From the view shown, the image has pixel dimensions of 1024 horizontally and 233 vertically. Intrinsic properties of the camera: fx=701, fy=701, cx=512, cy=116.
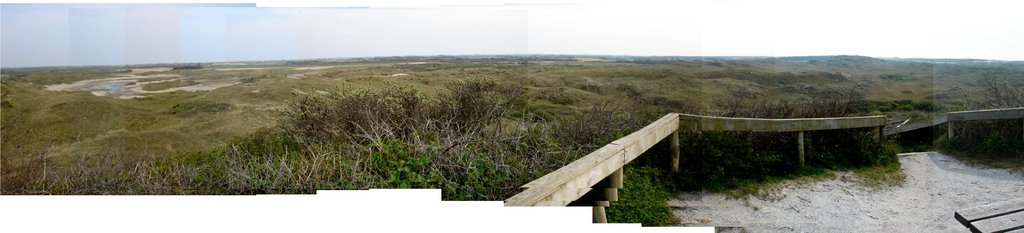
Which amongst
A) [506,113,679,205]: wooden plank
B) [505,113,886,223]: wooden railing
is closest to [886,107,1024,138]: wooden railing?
[505,113,886,223]: wooden railing

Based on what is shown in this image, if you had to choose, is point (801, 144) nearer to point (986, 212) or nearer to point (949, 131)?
point (949, 131)

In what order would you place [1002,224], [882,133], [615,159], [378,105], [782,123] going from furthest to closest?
[378,105] → [882,133] → [782,123] → [615,159] → [1002,224]

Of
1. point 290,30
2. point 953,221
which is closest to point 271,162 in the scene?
point 290,30

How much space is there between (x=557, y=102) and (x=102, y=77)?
3492mm

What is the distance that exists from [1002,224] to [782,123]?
1911 millimetres

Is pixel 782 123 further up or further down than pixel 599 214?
further up

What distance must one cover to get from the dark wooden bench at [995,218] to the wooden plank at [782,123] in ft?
5.59

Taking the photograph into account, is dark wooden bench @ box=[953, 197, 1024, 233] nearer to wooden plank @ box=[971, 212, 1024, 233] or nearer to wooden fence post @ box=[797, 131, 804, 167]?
wooden plank @ box=[971, 212, 1024, 233]

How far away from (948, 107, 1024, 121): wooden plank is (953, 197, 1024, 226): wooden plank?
6.55ft

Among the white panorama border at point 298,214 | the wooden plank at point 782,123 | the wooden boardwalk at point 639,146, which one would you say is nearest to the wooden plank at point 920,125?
the wooden boardwalk at point 639,146

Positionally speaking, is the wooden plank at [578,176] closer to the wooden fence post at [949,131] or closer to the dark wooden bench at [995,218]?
the dark wooden bench at [995,218]

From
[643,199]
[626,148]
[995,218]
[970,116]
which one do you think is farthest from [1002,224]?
[970,116]

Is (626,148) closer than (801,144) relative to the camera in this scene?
Yes

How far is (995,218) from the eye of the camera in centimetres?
298
